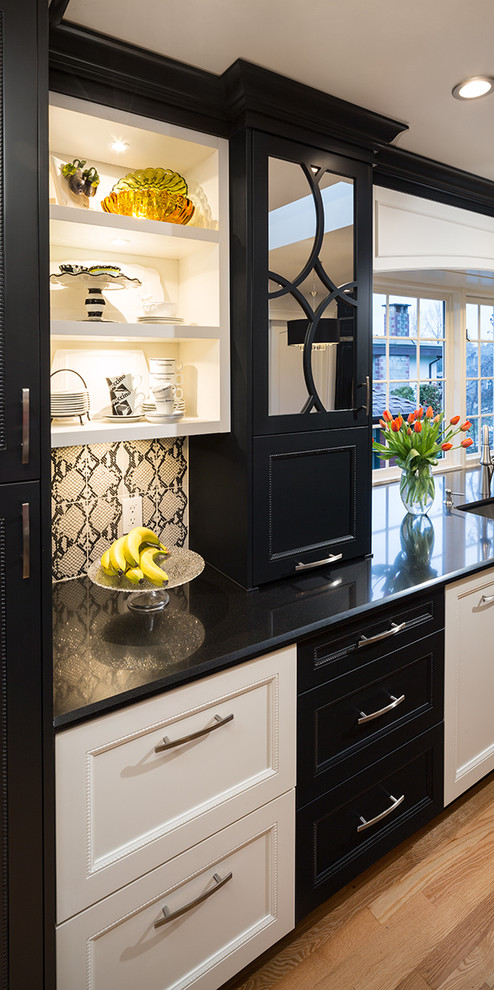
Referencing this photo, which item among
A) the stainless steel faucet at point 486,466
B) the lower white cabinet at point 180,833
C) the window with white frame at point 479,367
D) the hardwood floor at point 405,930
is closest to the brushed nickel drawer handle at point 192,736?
the lower white cabinet at point 180,833

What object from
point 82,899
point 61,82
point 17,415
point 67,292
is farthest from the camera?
point 67,292

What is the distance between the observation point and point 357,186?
5.91 ft

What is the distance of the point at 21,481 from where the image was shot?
100 centimetres

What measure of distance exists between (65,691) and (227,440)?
84cm

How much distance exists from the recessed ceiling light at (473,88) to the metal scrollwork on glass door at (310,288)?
1.25 feet

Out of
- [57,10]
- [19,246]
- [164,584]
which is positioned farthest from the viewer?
[164,584]

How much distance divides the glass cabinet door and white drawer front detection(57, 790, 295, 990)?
105cm

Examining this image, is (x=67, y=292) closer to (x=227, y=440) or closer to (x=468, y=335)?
(x=227, y=440)

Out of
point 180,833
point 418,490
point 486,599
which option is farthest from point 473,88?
point 180,833

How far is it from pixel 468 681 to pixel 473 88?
1807 millimetres

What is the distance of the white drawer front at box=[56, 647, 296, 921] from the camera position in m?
1.13

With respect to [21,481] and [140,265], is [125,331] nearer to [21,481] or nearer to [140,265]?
[140,265]

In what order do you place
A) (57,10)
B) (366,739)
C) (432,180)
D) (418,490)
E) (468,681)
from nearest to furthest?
(57,10), (366,739), (468,681), (432,180), (418,490)

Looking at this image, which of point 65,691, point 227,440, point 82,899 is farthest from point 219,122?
point 82,899
